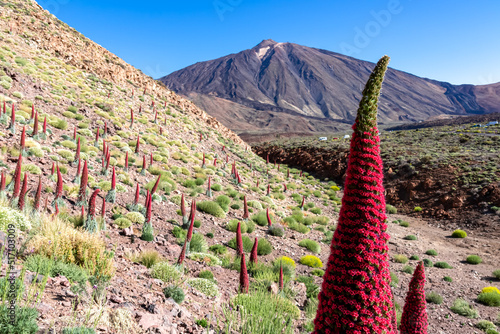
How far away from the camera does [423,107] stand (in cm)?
18862

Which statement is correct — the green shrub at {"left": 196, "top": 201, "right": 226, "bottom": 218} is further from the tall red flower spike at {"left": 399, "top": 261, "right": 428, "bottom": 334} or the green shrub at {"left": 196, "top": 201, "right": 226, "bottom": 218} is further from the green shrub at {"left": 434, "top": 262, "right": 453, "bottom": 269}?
the tall red flower spike at {"left": 399, "top": 261, "right": 428, "bottom": 334}

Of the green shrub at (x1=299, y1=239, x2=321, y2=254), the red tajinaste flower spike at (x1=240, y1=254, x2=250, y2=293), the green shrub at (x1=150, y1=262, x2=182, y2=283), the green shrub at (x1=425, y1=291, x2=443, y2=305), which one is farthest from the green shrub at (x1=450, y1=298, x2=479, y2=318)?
the green shrub at (x1=150, y1=262, x2=182, y2=283)

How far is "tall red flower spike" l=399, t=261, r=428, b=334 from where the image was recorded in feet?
9.23

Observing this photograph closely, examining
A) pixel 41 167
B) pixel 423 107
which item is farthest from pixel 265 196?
pixel 423 107

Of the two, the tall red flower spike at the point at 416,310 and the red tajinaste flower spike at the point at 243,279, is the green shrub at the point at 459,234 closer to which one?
the red tajinaste flower spike at the point at 243,279

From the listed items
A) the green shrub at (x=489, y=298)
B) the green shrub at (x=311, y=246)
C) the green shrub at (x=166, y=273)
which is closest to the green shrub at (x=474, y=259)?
the green shrub at (x=489, y=298)

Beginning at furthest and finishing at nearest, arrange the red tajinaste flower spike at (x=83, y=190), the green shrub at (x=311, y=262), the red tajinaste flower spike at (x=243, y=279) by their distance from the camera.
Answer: the green shrub at (x=311, y=262), the red tajinaste flower spike at (x=83, y=190), the red tajinaste flower spike at (x=243, y=279)

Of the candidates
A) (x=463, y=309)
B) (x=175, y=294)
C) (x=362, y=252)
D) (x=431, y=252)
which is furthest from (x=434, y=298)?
(x=362, y=252)

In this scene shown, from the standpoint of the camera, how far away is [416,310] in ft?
9.21

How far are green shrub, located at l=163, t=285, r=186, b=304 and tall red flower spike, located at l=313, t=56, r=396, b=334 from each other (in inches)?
101

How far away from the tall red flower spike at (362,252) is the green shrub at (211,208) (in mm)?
8659

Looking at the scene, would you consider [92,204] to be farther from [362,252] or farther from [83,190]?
[362,252]

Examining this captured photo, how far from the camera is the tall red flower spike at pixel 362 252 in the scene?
2.12 meters

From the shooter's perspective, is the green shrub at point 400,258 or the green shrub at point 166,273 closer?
the green shrub at point 166,273
